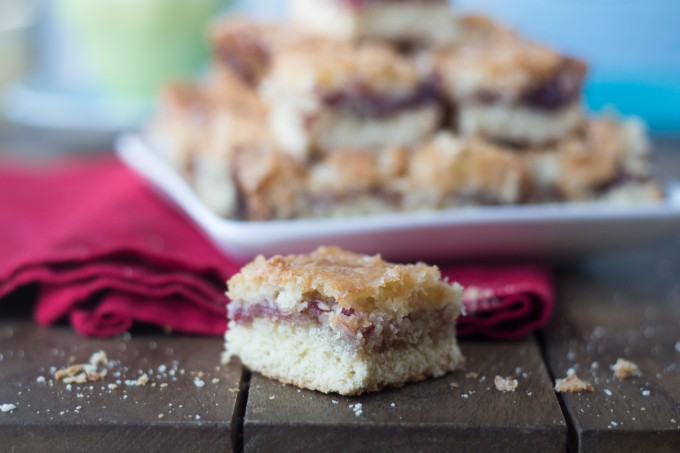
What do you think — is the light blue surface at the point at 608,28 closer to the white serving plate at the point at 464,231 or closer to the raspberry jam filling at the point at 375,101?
the raspberry jam filling at the point at 375,101

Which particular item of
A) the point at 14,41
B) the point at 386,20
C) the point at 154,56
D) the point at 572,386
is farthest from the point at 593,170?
the point at 14,41

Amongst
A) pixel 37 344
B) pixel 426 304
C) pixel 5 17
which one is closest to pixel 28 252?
pixel 37 344

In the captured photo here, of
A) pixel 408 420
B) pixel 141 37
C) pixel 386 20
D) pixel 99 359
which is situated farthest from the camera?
pixel 141 37

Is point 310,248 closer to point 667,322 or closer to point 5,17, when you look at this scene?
point 667,322

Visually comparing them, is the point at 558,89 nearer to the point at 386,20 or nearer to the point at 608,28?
the point at 386,20

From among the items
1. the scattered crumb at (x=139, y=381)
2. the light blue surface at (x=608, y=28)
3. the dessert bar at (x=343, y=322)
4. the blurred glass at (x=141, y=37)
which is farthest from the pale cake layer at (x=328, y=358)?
the light blue surface at (x=608, y=28)

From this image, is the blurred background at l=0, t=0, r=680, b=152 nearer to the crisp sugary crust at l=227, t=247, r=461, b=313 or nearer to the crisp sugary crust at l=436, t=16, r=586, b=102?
the crisp sugary crust at l=436, t=16, r=586, b=102

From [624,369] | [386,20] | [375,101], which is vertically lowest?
[624,369]

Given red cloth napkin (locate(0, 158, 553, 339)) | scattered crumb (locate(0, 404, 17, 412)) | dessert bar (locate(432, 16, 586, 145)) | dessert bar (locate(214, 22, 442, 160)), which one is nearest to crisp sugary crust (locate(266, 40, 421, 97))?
dessert bar (locate(214, 22, 442, 160))
